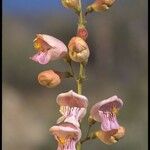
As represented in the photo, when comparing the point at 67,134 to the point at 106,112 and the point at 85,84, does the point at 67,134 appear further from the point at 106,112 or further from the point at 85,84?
the point at 85,84

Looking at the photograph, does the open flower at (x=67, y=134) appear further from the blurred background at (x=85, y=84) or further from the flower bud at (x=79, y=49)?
the blurred background at (x=85, y=84)

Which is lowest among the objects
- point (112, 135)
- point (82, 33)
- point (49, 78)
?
point (112, 135)

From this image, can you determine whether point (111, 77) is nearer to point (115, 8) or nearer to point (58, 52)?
point (115, 8)

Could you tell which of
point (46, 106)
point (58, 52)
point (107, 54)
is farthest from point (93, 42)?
point (58, 52)

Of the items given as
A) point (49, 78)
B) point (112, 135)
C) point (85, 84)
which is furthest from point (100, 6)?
point (85, 84)

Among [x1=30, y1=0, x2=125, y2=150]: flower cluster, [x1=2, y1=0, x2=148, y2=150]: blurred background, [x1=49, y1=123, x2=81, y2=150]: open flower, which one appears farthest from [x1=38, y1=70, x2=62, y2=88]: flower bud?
[x1=2, y1=0, x2=148, y2=150]: blurred background
